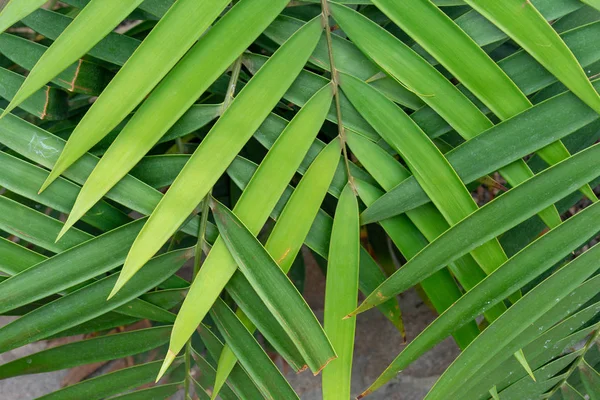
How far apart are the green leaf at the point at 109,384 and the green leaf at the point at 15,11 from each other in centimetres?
34

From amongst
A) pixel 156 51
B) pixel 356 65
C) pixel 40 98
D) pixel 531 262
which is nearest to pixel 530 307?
pixel 531 262

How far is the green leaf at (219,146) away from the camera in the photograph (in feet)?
1.38

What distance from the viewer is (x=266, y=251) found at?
44cm

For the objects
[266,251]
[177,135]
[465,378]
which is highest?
[177,135]

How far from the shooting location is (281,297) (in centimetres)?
44

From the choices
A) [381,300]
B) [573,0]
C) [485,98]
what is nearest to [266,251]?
[381,300]

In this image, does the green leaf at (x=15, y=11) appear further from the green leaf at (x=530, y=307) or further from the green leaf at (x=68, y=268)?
the green leaf at (x=530, y=307)

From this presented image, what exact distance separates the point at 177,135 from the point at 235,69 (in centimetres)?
9

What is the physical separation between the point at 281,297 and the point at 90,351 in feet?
0.74

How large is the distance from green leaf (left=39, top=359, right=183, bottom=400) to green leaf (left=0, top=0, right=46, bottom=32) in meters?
0.34

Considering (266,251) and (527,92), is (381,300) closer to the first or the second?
(266,251)

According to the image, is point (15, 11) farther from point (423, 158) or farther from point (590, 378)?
point (590, 378)

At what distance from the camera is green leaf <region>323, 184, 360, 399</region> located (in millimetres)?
462

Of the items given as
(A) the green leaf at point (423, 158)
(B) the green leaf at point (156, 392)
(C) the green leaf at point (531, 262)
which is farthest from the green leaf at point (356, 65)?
(B) the green leaf at point (156, 392)
